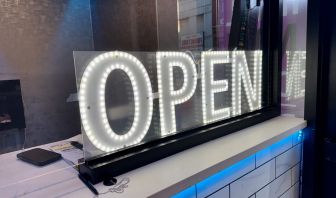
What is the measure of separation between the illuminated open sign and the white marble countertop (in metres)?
0.10

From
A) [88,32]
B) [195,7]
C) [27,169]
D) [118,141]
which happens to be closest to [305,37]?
[195,7]

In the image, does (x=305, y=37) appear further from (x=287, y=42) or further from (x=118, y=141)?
(x=118, y=141)

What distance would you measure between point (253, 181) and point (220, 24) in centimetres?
87

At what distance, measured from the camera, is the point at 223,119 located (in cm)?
105

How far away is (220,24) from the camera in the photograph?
1.44 m

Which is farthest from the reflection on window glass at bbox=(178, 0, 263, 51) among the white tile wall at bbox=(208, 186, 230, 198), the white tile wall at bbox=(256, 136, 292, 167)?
the white tile wall at bbox=(208, 186, 230, 198)

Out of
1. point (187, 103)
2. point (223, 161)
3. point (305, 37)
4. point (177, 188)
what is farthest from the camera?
point (305, 37)

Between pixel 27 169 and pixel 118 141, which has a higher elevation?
pixel 118 141

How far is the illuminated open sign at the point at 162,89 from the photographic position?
66 cm

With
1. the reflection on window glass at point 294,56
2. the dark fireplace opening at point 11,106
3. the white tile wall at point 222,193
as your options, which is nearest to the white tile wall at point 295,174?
the reflection on window glass at point 294,56

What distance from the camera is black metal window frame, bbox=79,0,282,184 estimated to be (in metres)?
0.69

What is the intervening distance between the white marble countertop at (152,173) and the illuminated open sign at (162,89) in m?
0.10

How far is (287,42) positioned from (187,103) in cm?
69

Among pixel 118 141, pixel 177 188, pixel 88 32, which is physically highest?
pixel 88 32
